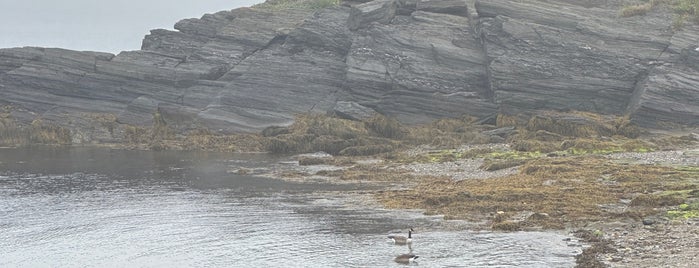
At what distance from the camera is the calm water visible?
3281cm

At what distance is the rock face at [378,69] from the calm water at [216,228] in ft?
93.1

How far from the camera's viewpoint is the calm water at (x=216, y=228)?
108ft

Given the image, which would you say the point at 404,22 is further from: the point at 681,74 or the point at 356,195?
the point at 356,195

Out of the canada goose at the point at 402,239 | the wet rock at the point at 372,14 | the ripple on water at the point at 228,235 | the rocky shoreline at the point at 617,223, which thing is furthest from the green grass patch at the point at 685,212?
the wet rock at the point at 372,14

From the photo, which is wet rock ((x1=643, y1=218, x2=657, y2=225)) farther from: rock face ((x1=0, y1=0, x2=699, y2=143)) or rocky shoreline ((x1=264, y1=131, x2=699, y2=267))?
rock face ((x1=0, y1=0, x2=699, y2=143))

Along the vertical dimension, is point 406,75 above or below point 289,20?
below

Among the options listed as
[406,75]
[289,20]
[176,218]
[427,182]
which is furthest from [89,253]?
[289,20]

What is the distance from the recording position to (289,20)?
104 metres

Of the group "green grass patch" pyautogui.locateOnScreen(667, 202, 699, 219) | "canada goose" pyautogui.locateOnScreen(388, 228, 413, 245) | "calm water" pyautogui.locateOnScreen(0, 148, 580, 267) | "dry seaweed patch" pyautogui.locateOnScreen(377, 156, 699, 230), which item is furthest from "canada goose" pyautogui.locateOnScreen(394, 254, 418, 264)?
"green grass patch" pyautogui.locateOnScreen(667, 202, 699, 219)

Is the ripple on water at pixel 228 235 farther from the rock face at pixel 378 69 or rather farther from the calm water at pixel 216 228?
the rock face at pixel 378 69

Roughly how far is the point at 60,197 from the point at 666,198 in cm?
3271

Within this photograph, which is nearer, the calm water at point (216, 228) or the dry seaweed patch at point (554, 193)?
the calm water at point (216, 228)

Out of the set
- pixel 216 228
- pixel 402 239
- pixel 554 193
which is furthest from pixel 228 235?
pixel 554 193

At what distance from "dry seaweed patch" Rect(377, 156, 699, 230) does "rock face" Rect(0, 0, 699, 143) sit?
26820mm
